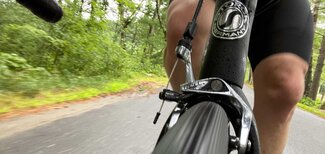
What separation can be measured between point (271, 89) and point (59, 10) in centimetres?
64

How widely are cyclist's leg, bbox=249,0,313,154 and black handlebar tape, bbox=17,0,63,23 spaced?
0.63 metres

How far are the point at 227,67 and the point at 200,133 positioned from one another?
8.9 inches

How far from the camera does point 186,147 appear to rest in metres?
0.43

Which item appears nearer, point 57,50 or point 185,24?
point 185,24

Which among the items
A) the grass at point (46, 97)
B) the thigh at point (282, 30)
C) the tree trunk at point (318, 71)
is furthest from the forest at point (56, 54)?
the tree trunk at point (318, 71)

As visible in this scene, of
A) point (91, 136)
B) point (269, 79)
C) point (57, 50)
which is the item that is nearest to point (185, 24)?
point (269, 79)

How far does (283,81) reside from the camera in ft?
3.03

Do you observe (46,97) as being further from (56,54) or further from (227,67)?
(227,67)

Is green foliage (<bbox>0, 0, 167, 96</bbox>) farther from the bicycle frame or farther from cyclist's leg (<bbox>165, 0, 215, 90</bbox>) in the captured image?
the bicycle frame

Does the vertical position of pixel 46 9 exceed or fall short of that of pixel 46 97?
it exceeds it

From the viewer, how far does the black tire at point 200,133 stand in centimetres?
43

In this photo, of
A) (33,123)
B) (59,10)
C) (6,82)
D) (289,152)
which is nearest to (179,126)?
(59,10)

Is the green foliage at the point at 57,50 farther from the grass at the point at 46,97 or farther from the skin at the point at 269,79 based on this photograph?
the skin at the point at 269,79

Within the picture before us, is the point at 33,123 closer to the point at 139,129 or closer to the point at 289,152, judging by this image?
the point at 139,129
